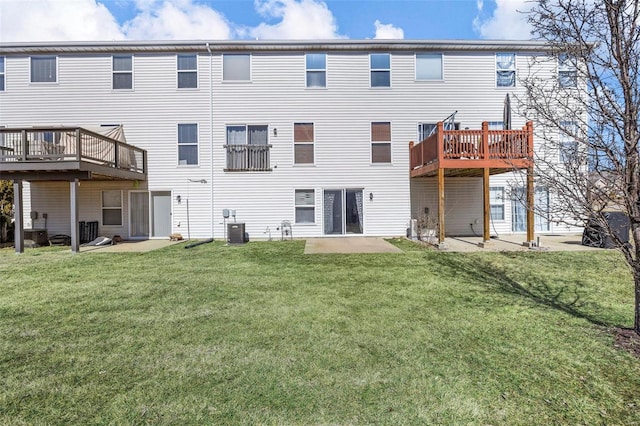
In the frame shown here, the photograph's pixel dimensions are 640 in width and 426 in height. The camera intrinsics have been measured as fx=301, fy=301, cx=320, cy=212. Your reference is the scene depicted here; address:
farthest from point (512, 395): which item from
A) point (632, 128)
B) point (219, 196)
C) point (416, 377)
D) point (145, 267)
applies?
point (219, 196)

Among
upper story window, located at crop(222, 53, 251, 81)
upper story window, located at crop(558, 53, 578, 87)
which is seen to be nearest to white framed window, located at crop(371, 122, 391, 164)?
upper story window, located at crop(222, 53, 251, 81)

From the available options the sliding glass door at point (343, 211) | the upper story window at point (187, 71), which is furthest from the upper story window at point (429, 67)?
the upper story window at point (187, 71)

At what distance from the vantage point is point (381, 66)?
12.0 m

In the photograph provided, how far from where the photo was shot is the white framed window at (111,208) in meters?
11.9

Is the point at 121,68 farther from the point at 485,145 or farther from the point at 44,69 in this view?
the point at 485,145

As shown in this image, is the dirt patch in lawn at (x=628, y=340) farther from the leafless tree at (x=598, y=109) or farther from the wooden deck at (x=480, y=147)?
the wooden deck at (x=480, y=147)

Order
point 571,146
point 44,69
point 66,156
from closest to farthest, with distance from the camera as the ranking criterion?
point 571,146, point 66,156, point 44,69

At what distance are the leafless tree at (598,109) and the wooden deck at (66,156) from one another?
10902 millimetres

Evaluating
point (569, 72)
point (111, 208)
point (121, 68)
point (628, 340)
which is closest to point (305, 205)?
point (111, 208)

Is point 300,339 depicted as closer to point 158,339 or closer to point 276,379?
point 276,379

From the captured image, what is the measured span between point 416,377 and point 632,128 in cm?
344

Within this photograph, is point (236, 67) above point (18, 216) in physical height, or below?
above

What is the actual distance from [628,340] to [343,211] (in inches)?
359

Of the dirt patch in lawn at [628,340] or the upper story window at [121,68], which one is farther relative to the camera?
the upper story window at [121,68]
